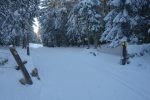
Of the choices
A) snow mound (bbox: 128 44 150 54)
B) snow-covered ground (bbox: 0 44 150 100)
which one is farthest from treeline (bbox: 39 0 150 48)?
snow-covered ground (bbox: 0 44 150 100)

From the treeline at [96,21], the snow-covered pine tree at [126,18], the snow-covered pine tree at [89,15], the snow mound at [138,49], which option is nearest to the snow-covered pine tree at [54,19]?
the treeline at [96,21]

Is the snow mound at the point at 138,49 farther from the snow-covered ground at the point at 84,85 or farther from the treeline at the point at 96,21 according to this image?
the snow-covered ground at the point at 84,85

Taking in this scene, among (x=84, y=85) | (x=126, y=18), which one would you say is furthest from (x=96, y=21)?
(x=84, y=85)

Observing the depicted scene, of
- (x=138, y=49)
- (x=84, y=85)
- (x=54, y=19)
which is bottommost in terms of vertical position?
(x=84, y=85)

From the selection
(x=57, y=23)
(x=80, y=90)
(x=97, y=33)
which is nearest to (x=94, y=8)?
(x=97, y=33)

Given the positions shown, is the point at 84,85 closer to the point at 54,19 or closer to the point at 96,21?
the point at 96,21

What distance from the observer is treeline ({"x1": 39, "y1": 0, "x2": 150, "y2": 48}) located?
17.4 m

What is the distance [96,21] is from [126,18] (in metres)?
13.5

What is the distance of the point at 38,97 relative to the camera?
8562 millimetres

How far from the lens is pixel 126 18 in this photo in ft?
57.2

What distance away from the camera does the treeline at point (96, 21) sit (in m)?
17.4

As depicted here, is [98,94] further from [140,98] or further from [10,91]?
[10,91]

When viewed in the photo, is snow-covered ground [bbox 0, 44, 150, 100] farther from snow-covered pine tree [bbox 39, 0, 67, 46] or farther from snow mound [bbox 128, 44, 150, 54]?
snow-covered pine tree [bbox 39, 0, 67, 46]

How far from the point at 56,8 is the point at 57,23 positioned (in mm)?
3100
